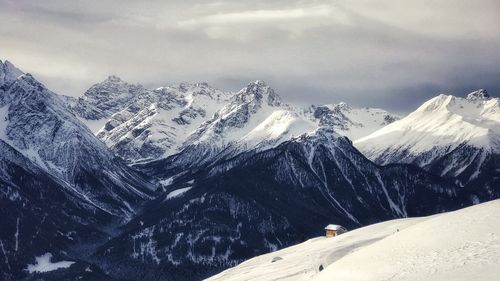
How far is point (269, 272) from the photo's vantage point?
133375mm

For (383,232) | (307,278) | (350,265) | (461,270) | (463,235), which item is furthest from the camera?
(383,232)

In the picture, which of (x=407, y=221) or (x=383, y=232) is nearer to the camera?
(x=383, y=232)

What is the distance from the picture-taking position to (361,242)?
148 meters

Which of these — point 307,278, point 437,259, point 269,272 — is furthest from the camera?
point 269,272

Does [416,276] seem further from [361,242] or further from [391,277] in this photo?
[361,242]

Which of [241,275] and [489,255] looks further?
[241,275]

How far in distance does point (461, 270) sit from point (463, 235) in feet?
43.9

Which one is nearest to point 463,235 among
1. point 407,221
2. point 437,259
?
point 437,259

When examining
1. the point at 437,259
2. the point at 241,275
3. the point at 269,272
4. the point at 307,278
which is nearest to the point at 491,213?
the point at 437,259

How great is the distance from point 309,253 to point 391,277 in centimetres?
6754

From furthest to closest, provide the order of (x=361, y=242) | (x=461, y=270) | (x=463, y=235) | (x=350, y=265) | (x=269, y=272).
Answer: (x=361, y=242) → (x=269, y=272) → (x=350, y=265) → (x=463, y=235) → (x=461, y=270)

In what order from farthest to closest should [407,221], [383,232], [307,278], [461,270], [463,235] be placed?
[407,221] → [383,232] → [307,278] → [463,235] → [461,270]

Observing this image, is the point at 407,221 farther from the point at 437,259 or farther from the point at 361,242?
the point at 437,259

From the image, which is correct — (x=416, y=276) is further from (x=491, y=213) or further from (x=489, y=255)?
(x=491, y=213)
